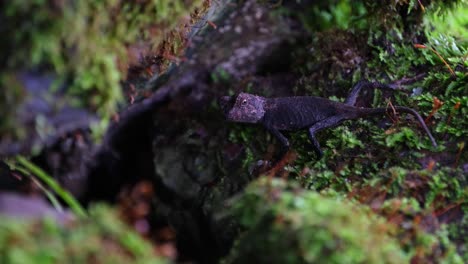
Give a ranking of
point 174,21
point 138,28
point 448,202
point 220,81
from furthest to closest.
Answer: point 220,81 < point 448,202 < point 174,21 < point 138,28

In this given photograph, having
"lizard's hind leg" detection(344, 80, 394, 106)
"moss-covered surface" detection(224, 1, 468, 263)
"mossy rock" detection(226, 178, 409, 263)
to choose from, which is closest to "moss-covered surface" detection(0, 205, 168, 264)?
"mossy rock" detection(226, 178, 409, 263)

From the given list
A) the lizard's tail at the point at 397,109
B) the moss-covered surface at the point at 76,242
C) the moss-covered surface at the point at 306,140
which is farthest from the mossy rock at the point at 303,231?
the lizard's tail at the point at 397,109

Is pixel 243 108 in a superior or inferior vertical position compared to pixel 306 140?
superior

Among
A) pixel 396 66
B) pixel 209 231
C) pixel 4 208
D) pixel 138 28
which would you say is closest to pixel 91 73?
pixel 138 28

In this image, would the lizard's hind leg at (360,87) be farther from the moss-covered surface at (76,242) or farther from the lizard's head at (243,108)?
the moss-covered surface at (76,242)

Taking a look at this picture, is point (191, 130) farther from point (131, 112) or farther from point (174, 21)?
point (174, 21)

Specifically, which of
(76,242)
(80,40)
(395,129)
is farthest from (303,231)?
(395,129)

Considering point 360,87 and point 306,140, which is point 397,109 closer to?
point 360,87
